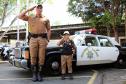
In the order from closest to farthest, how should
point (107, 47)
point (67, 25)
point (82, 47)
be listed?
point (82, 47) → point (107, 47) → point (67, 25)

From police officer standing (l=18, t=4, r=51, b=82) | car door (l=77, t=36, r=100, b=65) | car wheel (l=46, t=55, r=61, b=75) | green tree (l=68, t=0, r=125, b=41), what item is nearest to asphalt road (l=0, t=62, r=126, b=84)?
car wheel (l=46, t=55, r=61, b=75)

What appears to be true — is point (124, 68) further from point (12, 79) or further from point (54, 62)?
point (12, 79)

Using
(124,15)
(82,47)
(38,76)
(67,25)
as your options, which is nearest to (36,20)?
(38,76)

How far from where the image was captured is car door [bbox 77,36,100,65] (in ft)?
44.3

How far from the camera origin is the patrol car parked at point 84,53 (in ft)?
41.5

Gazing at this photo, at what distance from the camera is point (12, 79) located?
11984 mm

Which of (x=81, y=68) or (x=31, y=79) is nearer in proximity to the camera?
(x=31, y=79)

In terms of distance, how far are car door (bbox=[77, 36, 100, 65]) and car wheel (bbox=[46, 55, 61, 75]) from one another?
3.07 ft

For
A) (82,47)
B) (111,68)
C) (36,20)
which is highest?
(36,20)

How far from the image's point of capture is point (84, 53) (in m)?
13.6

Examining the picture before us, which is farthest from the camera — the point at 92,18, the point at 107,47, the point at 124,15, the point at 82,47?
the point at 92,18

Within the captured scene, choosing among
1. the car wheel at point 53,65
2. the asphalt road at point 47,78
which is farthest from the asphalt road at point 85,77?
the car wheel at point 53,65

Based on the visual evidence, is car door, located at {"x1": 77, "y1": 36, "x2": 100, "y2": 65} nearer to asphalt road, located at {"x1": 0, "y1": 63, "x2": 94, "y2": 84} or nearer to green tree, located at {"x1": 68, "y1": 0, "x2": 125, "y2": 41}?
→ asphalt road, located at {"x1": 0, "y1": 63, "x2": 94, "y2": 84}

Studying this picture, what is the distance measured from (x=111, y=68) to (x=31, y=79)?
430 centimetres
